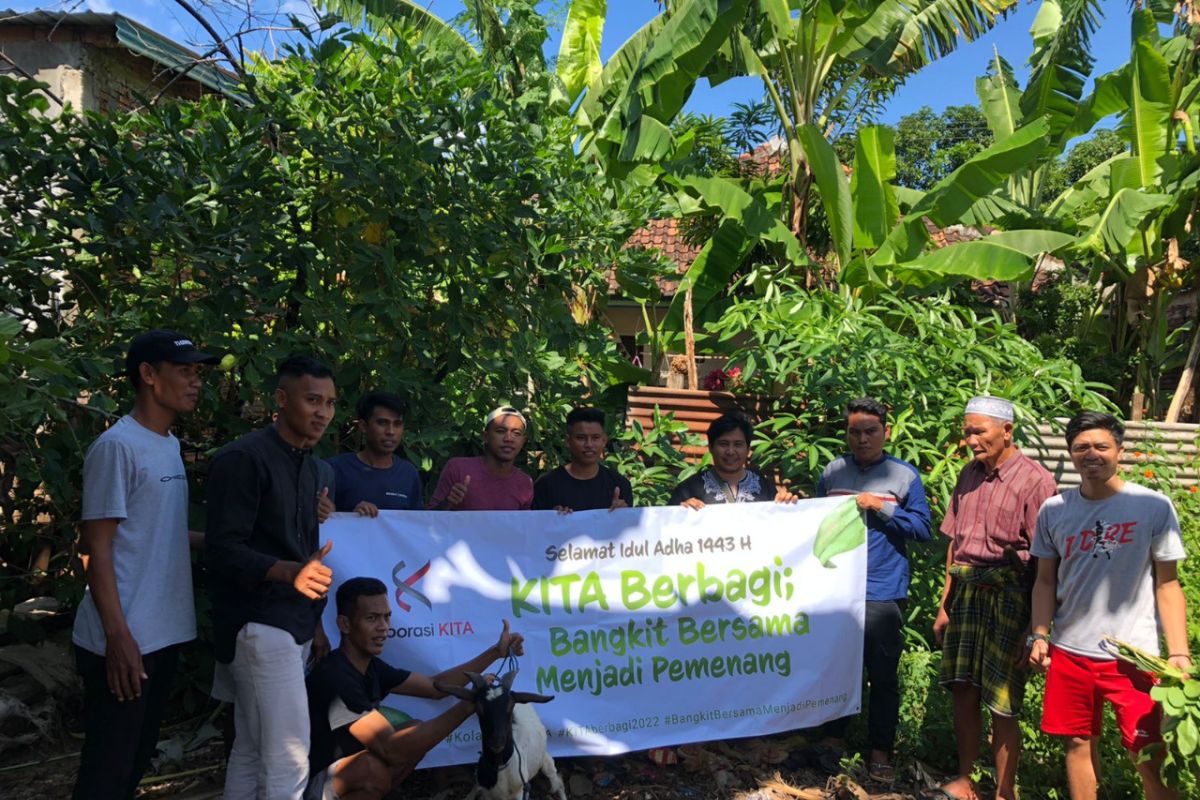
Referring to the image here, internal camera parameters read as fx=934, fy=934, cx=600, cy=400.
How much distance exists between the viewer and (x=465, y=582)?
4.03 metres

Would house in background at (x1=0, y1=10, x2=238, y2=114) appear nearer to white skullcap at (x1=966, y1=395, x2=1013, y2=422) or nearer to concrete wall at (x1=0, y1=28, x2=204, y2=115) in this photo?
concrete wall at (x1=0, y1=28, x2=204, y2=115)

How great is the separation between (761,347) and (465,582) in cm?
278

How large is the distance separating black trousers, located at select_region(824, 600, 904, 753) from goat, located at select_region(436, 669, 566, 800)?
166cm

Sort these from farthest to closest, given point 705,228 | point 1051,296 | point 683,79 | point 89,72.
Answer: point 1051,296 < point 705,228 < point 683,79 < point 89,72

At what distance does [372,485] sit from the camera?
4.03 m

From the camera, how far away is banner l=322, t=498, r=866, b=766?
12.8 ft

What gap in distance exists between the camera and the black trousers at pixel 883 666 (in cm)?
432

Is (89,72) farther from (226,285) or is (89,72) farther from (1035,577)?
(1035,577)

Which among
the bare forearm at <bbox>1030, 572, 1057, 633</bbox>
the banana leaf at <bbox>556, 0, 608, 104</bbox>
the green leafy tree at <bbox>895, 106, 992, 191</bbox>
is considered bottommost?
the bare forearm at <bbox>1030, 572, 1057, 633</bbox>

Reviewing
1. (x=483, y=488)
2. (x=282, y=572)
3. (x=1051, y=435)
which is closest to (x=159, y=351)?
(x=282, y=572)

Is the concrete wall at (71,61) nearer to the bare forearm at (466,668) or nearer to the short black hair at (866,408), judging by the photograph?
the bare forearm at (466,668)

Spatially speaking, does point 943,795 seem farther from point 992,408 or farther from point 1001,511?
point 992,408

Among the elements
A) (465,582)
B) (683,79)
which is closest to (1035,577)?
(465,582)

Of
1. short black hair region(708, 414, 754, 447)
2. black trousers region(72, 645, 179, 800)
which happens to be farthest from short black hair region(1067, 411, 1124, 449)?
black trousers region(72, 645, 179, 800)
